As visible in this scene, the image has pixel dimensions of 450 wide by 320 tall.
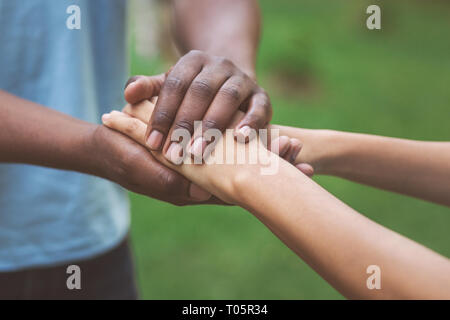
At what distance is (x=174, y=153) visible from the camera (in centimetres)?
128

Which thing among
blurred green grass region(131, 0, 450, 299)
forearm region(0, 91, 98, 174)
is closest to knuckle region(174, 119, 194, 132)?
forearm region(0, 91, 98, 174)

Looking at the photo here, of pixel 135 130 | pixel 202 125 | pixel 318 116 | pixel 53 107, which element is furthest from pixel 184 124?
pixel 318 116

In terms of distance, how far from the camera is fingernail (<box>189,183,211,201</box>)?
51.9 inches

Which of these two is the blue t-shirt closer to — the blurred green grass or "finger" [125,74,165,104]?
"finger" [125,74,165,104]

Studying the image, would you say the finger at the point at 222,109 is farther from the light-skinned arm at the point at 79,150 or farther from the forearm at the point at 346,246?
the forearm at the point at 346,246

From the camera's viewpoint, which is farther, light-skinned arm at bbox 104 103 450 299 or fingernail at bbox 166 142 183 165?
fingernail at bbox 166 142 183 165

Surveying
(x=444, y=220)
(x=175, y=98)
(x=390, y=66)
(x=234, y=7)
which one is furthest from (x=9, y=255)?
(x=390, y=66)

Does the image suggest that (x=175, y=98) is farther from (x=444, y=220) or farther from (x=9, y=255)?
(x=444, y=220)

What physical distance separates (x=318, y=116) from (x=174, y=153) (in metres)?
3.89

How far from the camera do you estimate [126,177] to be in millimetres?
1268

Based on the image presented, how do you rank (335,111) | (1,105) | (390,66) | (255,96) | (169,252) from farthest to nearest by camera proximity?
(390,66), (335,111), (169,252), (255,96), (1,105)

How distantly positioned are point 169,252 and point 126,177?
204 centimetres

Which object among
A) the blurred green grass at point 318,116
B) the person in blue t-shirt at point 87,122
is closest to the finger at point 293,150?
the person in blue t-shirt at point 87,122

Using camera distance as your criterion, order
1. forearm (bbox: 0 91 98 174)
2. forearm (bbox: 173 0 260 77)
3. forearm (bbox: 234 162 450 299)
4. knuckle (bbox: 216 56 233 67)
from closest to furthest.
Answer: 1. forearm (bbox: 234 162 450 299)
2. forearm (bbox: 0 91 98 174)
3. knuckle (bbox: 216 56 233 67)
4. forearm (bbox: 173 0 260 77)
